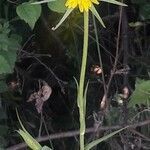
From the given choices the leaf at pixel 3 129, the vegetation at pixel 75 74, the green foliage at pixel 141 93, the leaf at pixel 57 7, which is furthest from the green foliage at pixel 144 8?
the leaf at pixel 3 129

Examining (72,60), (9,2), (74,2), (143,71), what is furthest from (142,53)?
(74,2)

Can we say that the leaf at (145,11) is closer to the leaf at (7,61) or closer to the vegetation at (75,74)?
the vegetation at (75,74)

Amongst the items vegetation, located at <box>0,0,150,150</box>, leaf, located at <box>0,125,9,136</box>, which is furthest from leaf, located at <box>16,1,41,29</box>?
leaf, located at <box>0,125,9,136</box>

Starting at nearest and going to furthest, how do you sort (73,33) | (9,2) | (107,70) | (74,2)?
(74,2) → (9,2) → (73,33) → (107,70)

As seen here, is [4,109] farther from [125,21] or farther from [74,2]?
[74,2]

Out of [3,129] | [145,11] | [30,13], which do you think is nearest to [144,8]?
[145,11]

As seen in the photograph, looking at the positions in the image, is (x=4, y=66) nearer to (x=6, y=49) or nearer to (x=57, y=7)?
(x=6, y=49)
